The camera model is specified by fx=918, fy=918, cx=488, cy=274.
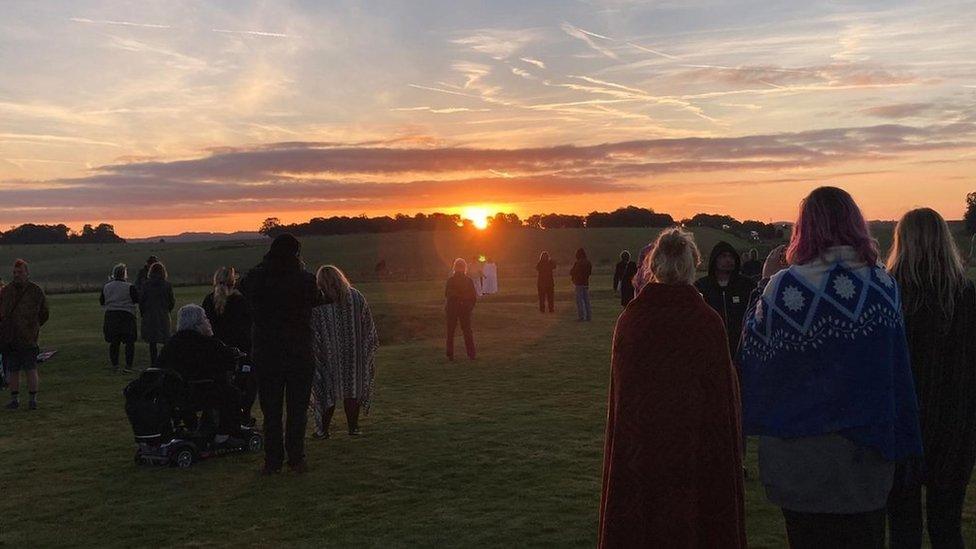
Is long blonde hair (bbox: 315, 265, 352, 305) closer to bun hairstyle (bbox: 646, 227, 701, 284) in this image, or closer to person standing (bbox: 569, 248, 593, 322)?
bun hairstyle (bbox: 646, 227, 701, 284)

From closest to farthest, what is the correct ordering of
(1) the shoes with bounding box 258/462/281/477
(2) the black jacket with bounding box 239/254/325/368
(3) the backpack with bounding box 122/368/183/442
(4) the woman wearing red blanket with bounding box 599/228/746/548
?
(4) the woman wearing red blanket with bounding box 599/228/746/548 → (2) the black jacket with bounding box 239/254/325/368 → (1) the shoes with bounding box 258/462/281/477 → (3) the backpack with bounding box 122/368/183/442

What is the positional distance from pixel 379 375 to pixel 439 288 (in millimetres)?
28698

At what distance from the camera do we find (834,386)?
151 inches

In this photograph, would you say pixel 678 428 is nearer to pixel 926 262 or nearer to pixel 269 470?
pixel 926 262

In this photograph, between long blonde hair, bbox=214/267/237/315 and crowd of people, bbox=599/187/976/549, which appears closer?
crowd of people, bbox=599/187/976/549

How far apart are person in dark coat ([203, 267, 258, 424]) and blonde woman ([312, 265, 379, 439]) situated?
84 centimetres

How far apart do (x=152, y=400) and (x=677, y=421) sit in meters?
6.57

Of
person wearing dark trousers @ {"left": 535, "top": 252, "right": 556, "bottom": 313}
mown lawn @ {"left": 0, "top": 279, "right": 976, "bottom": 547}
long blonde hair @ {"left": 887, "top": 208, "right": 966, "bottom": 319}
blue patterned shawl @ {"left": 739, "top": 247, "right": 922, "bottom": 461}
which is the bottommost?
mown lawn @ {"left": 0, "top": 279, "right": 976, "bottom": 547}

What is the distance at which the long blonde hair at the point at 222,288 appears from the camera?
10742mm

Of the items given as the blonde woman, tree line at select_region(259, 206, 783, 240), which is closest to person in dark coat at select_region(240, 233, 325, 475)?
the blonde woman

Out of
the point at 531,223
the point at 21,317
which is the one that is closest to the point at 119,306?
the point at 21,317

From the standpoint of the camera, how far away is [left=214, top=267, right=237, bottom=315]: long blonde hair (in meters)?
10.7

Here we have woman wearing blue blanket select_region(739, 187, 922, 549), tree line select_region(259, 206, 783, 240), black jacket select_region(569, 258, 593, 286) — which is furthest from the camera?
tree line select_region(259, 206, 783, 240)

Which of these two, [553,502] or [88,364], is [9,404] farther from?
[553,502]
